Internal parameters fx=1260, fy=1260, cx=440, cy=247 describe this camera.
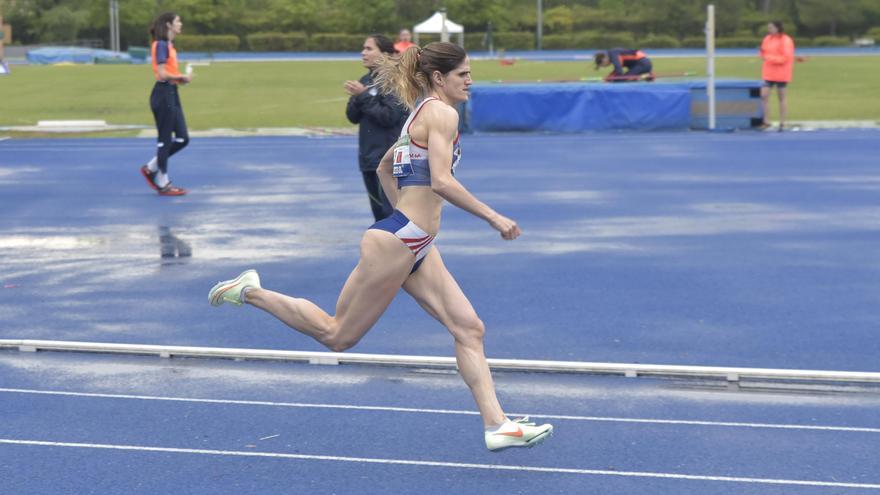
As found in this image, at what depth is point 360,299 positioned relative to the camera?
19.1 ft

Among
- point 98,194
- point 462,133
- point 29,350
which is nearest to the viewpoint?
point 29,350

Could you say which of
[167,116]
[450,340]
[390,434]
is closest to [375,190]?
[450,340]

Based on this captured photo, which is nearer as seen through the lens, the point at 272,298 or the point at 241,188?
the point at 272,298

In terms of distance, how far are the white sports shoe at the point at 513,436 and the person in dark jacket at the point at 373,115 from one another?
180 inches

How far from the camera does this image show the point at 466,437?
605 centimetres

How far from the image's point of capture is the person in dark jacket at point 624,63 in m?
27.8

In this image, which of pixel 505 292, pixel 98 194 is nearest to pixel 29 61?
pixel 98 194

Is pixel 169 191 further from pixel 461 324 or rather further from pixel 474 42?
pixel 474 42

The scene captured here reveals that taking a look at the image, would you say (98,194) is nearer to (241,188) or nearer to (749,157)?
(241,188)

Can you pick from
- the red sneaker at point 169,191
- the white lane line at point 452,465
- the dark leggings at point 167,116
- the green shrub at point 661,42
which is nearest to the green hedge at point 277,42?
the green shrub at point 661,42

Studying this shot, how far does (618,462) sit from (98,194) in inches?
470

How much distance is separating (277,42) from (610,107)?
68476 millimetres

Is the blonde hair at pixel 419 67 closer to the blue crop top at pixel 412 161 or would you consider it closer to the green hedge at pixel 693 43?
the blue crop top at pixel 412 161

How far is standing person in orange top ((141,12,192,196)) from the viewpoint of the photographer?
15.1m
